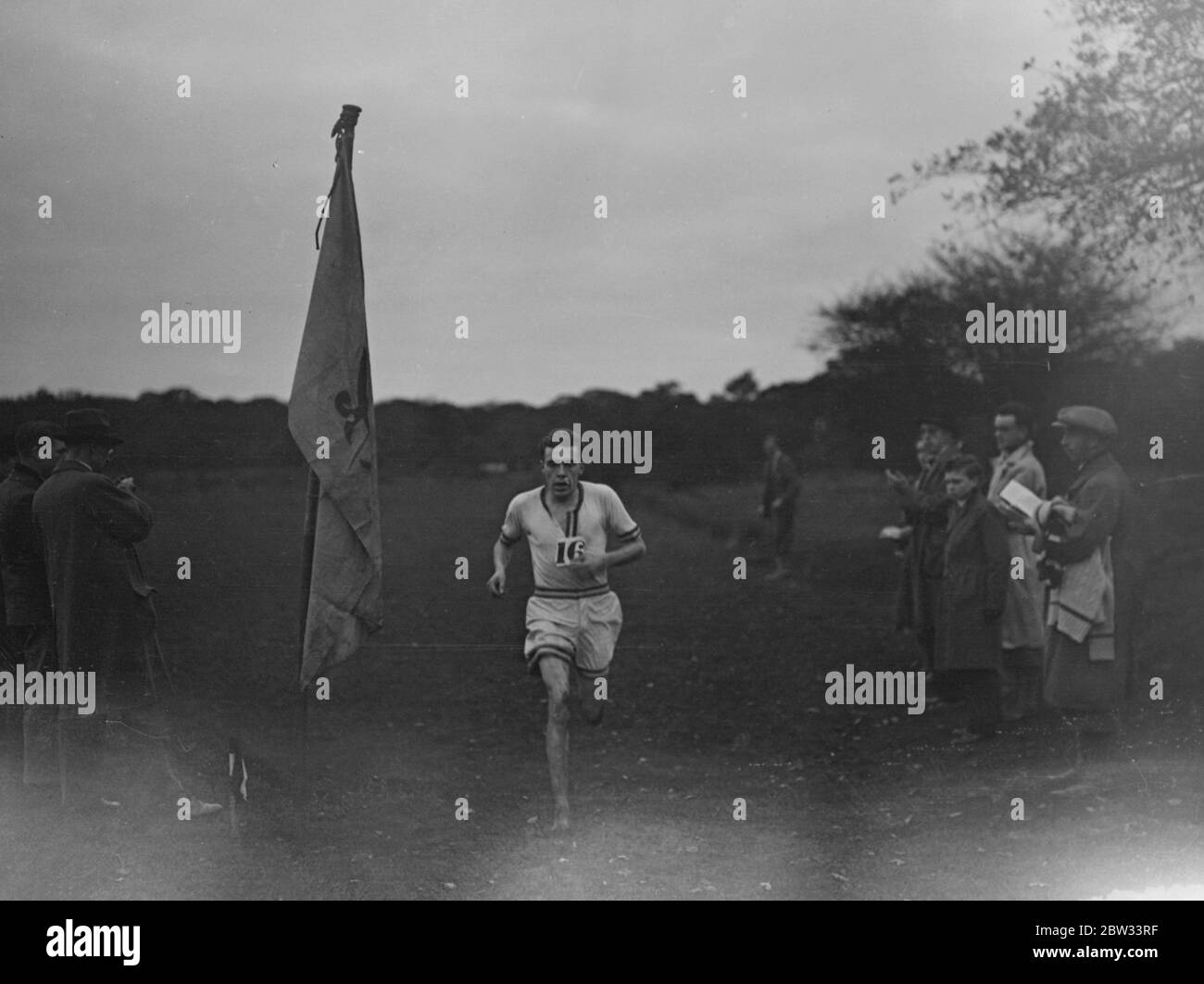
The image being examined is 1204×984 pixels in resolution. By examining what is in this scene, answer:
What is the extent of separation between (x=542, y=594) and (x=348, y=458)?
36.2 inches

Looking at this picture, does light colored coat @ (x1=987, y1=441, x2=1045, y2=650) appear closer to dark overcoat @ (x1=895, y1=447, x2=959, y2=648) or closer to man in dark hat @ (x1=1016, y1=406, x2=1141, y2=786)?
man in dark hat @ (x1=1016, y1=406, x2=1141, y2=786)

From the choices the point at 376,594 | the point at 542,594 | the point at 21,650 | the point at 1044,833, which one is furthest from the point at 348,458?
the point at 1044,833

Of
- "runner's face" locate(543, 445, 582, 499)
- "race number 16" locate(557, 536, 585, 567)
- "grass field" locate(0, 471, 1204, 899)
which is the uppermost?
"runner's face" locate(543, 445, 582, 499)

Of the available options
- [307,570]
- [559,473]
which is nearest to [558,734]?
[559,473]

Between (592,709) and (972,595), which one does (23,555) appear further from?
(972,595)

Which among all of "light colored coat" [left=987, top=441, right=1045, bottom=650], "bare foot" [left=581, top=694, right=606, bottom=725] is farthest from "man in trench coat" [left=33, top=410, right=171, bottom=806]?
"light colored coat" [left=987, top=441, right=1045, bottom=650]

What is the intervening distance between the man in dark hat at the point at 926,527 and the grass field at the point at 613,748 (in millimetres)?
73

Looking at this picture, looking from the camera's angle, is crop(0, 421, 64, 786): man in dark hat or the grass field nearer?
the grass field

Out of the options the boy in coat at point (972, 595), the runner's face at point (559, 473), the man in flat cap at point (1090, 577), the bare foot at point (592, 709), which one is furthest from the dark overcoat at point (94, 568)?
the man in flat cap at point (1090, 577)

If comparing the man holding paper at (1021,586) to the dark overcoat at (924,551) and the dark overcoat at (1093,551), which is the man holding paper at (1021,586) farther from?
the dark overcoat at (924,551)

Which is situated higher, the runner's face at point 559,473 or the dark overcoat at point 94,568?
the runner's face at point 559,473

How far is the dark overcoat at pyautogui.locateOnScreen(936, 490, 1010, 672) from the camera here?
548 cm

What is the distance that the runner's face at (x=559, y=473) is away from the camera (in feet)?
17.8

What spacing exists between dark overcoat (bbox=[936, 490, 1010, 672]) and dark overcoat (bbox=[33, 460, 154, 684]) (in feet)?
10.3
